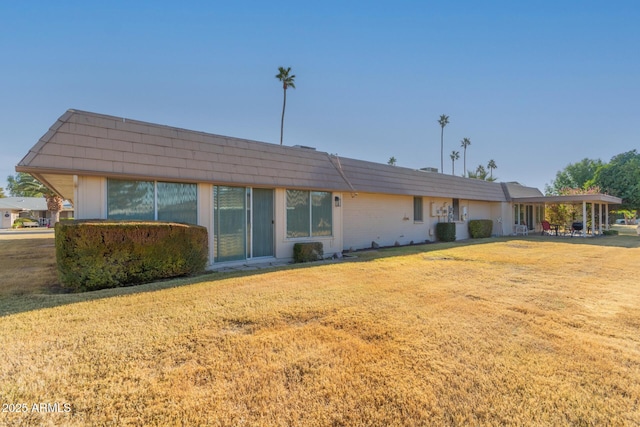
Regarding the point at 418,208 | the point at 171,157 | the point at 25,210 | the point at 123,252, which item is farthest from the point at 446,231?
the point at 25,210

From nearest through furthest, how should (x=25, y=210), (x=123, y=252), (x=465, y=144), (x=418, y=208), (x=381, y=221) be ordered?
(x=123, y=252)
(x=381, y=221)
(x=418, y=208)
(x=25, y=210)
(x=465, y=144)

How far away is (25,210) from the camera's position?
37.3 m

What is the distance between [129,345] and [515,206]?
25.2 metres

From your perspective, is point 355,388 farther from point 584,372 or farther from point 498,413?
point 584,372

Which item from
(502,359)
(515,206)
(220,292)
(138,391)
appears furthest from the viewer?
(515,206)

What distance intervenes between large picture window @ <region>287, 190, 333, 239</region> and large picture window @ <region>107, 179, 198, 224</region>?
3054 millimetres

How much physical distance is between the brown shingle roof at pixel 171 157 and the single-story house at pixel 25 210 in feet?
128

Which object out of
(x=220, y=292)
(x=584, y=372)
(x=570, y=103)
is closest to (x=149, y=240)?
(x=220, y=292)

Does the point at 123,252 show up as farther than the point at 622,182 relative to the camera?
No

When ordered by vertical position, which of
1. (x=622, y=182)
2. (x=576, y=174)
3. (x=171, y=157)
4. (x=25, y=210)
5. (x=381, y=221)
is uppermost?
(x=576, y=174)

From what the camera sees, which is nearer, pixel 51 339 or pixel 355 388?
pixel 355 388

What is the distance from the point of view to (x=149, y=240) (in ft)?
20.9

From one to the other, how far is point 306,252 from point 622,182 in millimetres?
34905

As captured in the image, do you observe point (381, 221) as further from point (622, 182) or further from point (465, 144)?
point (465, 144)
